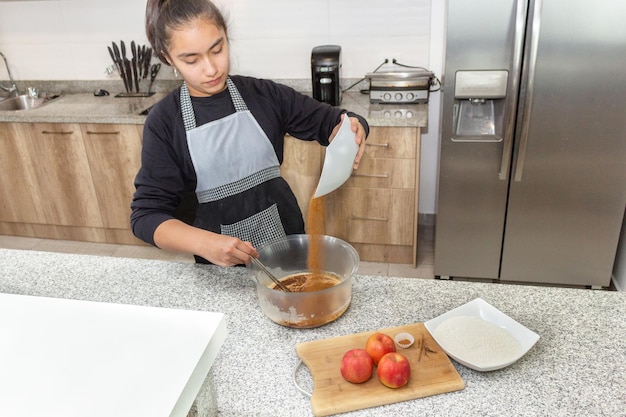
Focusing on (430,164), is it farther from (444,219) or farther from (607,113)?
(607,113)

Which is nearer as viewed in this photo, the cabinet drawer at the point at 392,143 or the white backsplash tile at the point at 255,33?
the cabinet drawer at the point at 392,143

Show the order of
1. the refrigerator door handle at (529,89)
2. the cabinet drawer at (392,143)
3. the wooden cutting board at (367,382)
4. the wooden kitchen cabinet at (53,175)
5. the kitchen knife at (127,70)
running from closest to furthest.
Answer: the wooden cutting board at (367,382) < the refrigerator door handle at (529,89) < the cabinet drawer at (392,143) < the wooden kitchen cabinet at (53,175) < the kitchen knife at (127,70)

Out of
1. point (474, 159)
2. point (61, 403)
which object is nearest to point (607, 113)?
point (474, 159)

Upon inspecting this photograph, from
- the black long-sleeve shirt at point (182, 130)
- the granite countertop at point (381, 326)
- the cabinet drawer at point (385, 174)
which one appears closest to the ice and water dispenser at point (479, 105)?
the cabinet drawer at point (385, 174)

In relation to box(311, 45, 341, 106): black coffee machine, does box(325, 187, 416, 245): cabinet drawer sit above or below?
below

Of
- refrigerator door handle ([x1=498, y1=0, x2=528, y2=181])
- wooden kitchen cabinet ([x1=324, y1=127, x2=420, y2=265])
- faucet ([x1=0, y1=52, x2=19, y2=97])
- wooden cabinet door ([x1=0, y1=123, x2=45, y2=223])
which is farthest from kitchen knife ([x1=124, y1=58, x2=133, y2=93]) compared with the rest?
refrigerator door handle ([x1=498, y1=0, x2=528, y2=181])

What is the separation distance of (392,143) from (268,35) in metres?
1.04

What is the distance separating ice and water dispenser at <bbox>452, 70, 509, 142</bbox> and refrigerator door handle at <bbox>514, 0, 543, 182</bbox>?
10cm

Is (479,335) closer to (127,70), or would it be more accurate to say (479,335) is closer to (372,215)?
(372,215)

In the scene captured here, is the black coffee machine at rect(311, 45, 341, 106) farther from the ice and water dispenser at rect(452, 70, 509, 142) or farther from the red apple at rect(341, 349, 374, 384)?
the red apple at rect(341, 349, 374, 384)

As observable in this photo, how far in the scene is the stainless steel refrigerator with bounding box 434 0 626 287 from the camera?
2.23 meters

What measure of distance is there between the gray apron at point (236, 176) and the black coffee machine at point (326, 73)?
117cm

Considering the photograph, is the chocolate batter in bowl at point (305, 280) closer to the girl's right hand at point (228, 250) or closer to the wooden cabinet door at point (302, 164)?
the girl's right hand at point (228, 250)

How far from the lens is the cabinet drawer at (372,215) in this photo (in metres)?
2.77
